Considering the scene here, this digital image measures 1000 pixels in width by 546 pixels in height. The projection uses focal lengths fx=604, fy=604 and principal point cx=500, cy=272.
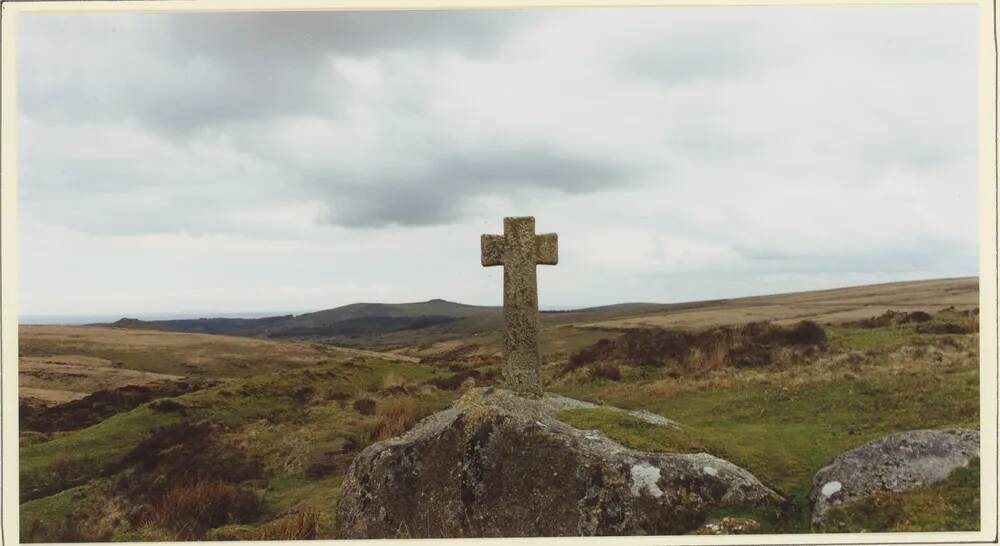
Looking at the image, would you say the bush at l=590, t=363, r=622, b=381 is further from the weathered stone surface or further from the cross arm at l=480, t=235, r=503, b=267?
the weathered stone surface

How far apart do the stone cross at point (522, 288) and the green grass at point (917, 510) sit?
199 inches

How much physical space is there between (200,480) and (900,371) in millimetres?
16707

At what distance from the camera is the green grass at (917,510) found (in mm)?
6543

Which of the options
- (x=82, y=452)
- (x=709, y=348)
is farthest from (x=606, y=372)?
(x=82, y=452)

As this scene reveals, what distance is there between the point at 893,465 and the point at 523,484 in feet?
14.5

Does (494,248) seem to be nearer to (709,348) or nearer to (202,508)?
(202,508)

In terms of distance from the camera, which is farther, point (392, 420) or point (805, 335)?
point (805, 335)

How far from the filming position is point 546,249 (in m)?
10.5

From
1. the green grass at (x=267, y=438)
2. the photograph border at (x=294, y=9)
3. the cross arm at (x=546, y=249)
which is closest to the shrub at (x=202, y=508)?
the green grass at (x=267, y=438)

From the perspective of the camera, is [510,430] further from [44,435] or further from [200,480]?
[44,435]

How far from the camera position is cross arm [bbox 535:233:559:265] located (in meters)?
10.5

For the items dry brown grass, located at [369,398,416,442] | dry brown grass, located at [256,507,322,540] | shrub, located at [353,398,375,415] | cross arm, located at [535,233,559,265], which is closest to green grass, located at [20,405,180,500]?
shrub, located at [353,398,375,415]

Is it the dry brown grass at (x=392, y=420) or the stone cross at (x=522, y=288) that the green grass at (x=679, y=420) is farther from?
the stone cross at (x=522, y=288)

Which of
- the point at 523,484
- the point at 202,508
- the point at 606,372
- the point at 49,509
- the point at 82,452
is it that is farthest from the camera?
the point at 606,372
